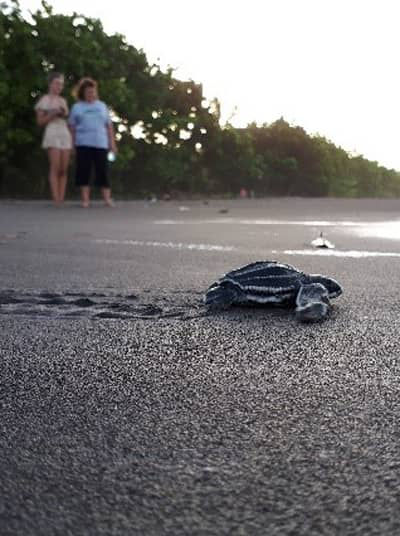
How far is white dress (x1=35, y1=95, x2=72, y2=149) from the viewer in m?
9.63

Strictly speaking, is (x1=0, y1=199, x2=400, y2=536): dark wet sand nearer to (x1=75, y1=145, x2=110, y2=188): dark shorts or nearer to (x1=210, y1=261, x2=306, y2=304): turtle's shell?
(x1=210, y1=261, x2=306, y2=304): turtle's shell

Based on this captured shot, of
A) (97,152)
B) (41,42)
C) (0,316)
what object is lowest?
(0,316)

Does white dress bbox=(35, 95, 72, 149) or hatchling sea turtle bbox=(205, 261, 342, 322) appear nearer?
hatchling sea turtle bbox=(205, 261, 342, 322)

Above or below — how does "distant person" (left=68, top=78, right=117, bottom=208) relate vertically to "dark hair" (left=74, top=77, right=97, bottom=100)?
below

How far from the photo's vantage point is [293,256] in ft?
13.7

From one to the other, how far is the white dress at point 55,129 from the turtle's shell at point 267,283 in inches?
303

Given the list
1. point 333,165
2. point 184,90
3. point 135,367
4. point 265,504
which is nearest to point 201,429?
point 265,504

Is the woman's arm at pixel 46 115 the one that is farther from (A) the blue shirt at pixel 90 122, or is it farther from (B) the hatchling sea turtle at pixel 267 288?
(B) the hatchling sea turtle at pixel 267 288

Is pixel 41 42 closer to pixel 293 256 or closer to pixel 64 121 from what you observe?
pixel 64 121

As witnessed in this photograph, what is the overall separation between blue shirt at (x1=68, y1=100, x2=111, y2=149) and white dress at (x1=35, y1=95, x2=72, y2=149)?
0.18 metres

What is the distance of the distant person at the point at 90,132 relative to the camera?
9438 mm

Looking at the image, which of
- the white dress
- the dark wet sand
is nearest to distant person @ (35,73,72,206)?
the white dress

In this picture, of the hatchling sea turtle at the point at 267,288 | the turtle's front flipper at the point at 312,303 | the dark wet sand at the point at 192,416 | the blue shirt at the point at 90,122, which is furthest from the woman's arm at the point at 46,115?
the turtle's front flipper at the point at 312,303

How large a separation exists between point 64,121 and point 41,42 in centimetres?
975
